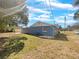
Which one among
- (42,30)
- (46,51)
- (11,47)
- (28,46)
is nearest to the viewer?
(46,51)

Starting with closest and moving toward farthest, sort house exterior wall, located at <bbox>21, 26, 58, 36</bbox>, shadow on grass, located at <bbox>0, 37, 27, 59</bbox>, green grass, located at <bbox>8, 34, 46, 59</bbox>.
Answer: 1. green grass, located at <bbox>8, 34, 46, 59</bbox>
2. shadow on grass, located at <bbox>0, 37, 27, 59</bbox>
3. house exterior wall, located at <bbox>21, 26, 58, 36</bbox>

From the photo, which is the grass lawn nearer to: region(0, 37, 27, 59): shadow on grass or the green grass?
the green grass

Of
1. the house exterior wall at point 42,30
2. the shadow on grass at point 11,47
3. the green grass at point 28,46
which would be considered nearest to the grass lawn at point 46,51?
the green grass at point 28,46

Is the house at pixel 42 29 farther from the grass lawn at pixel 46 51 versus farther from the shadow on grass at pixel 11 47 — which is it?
the grass lawn at pixel 46 51

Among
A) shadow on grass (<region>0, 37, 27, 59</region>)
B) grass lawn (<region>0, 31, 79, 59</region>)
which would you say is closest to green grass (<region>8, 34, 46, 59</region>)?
grass lawn (<region>0, 31, 79, 59</region>)

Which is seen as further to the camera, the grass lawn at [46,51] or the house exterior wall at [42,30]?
the house exterior wall at [42,30]

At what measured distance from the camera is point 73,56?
13297mm

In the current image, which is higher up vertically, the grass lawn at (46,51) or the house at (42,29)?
the house at (42,29)

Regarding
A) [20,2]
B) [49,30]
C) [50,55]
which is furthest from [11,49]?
[49,30]

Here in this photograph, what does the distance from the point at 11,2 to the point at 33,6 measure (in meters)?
4.75

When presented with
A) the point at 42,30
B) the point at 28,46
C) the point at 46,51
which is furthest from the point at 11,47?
the point at 42,30

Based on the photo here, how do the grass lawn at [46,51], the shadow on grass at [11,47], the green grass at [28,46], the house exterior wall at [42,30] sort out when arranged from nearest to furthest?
1. the grass lawn at [46,51]
2. the green grass at [28,46]
3. the shadow on grass at [11,47]
4. the house exterior wall at [42,30]

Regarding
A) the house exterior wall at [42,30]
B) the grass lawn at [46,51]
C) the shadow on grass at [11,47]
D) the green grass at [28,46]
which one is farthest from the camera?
the house exterior wall at [42,30]

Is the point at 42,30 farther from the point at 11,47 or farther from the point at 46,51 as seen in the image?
the point at 46,51
